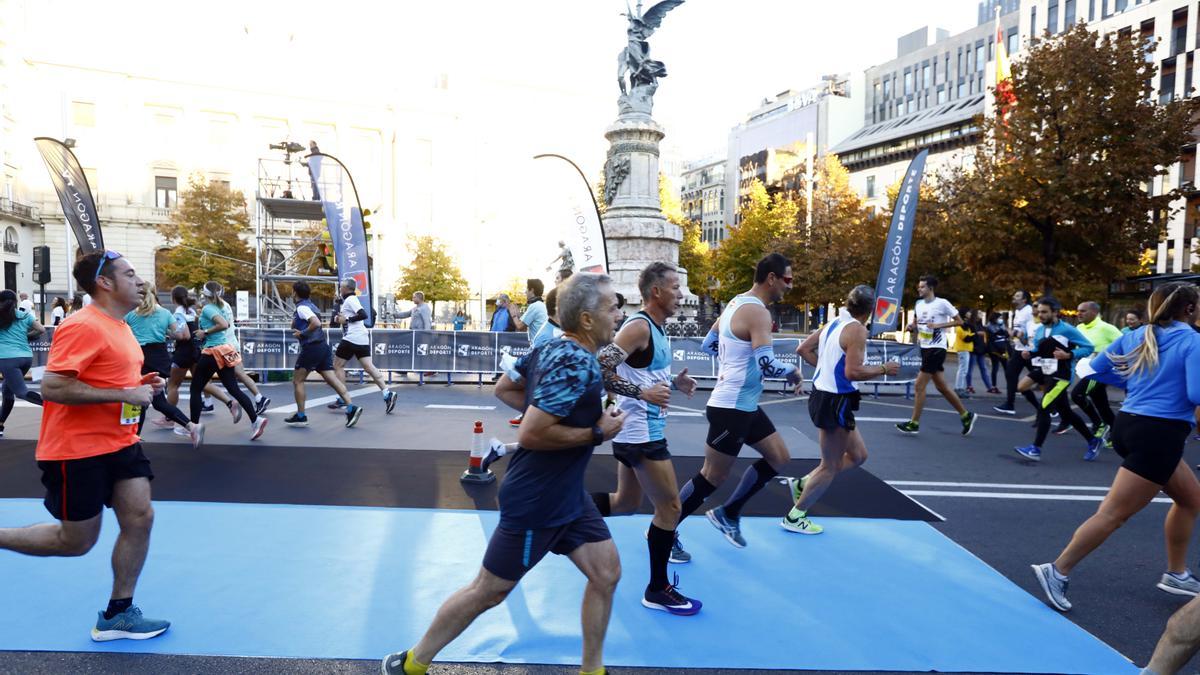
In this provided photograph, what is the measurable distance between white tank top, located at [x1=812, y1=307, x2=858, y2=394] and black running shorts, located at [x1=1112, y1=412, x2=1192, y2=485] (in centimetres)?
165

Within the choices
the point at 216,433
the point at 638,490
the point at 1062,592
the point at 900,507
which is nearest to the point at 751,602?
the point at 638,490

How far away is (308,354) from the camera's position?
9117mm

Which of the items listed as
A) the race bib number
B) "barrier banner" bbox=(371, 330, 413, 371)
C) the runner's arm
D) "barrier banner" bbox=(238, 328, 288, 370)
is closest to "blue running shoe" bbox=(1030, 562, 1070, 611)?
the runner's arm

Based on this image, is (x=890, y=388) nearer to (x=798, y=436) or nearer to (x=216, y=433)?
(x=798, y=436)

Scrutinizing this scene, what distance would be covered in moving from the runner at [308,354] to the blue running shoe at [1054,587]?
7723 mm

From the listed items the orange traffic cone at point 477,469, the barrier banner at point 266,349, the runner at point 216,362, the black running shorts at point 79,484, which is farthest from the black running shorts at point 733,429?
the barrier banner at point 266,349

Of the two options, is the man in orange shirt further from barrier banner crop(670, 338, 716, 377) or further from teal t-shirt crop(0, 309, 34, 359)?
barrier banner crop(670, 338, 716, 377)

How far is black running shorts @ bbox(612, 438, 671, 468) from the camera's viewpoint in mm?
3930

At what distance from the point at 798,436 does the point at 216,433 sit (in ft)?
23.6

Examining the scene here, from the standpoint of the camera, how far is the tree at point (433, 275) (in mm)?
46688

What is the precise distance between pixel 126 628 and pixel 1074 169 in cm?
1948

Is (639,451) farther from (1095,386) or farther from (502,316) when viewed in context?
(502,316)

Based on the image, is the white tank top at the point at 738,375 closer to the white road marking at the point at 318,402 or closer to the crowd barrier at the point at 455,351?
the white road marking at the point at 318,402

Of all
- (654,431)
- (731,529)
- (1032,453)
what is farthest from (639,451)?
(1032,453)
